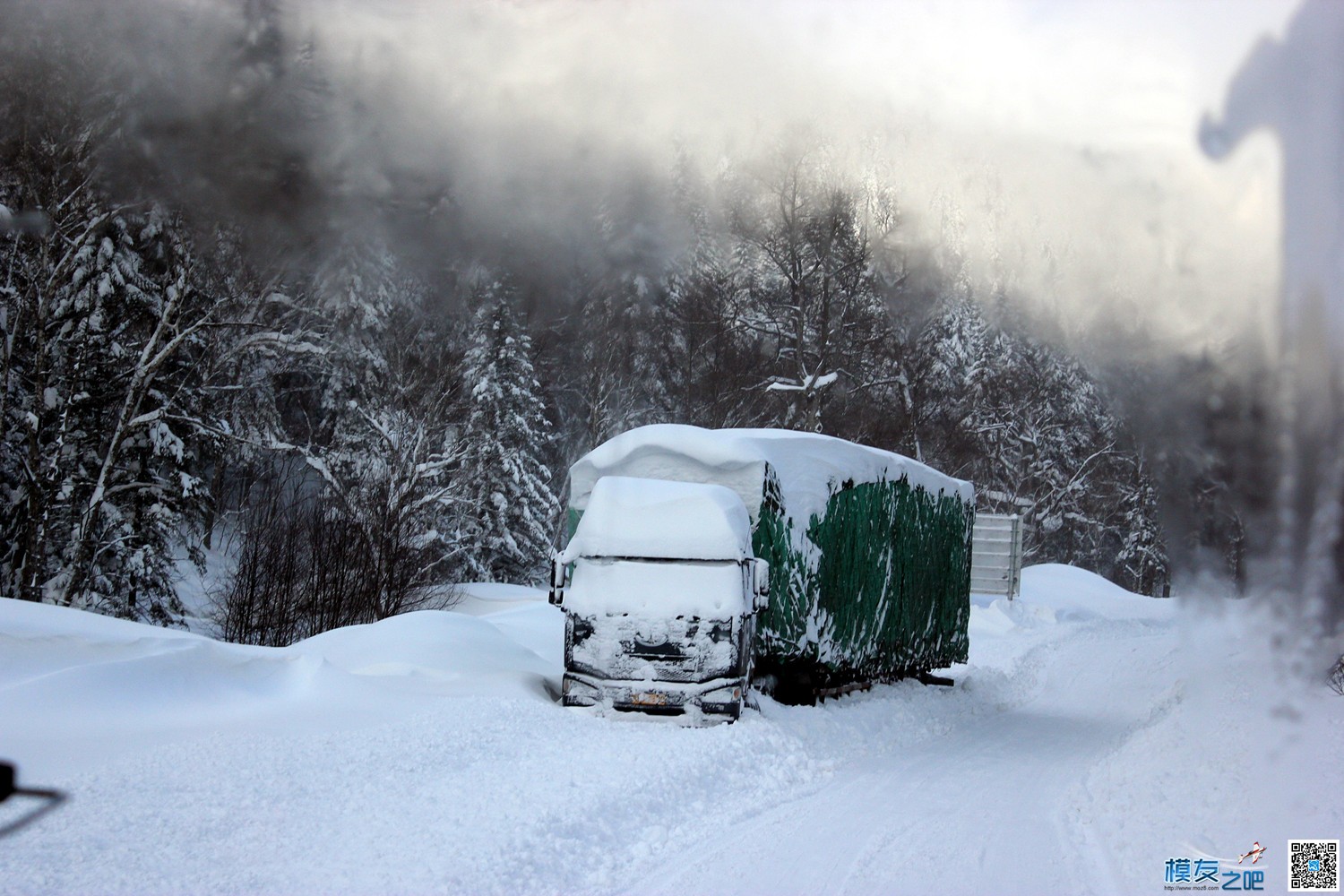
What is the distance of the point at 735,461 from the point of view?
1266 centimetres

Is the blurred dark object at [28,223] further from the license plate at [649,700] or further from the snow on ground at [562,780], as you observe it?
the license plate at [649,700]

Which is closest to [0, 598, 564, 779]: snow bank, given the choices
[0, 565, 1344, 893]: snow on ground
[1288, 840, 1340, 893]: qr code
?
[0, 565, 1344, 893]: snow on ground

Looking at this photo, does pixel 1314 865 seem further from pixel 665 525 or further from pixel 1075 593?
pixel 1075 593

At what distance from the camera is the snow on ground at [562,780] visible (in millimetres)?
5059

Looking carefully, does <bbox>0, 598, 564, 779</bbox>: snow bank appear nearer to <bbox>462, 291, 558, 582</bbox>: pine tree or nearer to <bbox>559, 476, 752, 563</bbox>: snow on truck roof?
<bbox>559, 476, 752, 563</bbox>: snow on truck roof

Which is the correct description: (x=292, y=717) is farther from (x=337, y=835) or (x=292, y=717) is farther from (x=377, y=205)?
(x=377, y=205)

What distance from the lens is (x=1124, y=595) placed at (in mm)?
36781

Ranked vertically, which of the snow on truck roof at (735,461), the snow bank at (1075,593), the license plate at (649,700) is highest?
the snow on truck roof at (735,461)

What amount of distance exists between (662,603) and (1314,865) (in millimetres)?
7227

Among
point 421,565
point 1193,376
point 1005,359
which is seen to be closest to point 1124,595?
point 1005,359

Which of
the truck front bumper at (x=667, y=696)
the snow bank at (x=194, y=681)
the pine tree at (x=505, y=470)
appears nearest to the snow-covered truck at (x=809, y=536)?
the truck front bumper at (x=667, y=696)

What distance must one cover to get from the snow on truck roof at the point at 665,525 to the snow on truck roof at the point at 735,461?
494mm

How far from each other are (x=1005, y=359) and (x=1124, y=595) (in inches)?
624

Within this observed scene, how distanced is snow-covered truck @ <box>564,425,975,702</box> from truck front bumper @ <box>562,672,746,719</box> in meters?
0.54
